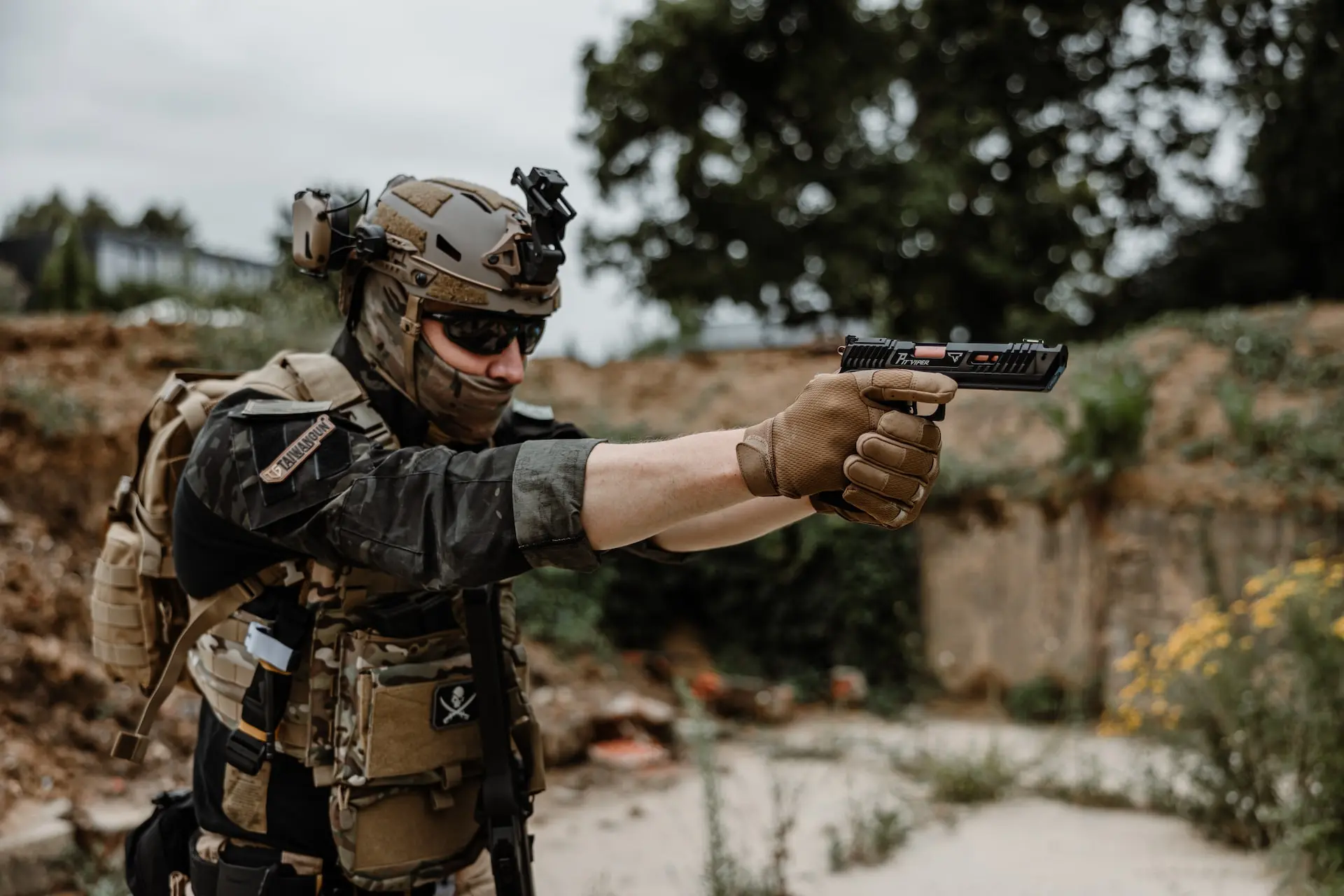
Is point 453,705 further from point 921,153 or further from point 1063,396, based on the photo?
point 921,153

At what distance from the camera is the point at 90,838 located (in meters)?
4.30

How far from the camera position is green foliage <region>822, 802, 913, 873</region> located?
5050mm

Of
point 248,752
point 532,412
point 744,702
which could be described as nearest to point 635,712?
point 744,702

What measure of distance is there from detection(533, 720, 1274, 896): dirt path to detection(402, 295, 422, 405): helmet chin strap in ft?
9.94

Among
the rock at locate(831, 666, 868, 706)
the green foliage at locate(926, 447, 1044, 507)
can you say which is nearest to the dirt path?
the rock at locate(831, 666, 868, 706)

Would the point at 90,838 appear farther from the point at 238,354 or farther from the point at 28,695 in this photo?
the point at 238,354

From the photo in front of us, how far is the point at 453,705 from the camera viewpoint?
2.20m

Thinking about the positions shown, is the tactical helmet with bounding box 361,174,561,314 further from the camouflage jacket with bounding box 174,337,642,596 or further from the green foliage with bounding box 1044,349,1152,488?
the green foliage with bounding box 1044,349,1152,488

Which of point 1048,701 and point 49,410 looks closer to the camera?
point 49,410

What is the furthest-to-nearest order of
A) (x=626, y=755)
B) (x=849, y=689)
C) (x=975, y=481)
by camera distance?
1. (x=975, y=481)
2. (x=849, y=689)
3. (x=626, y=755)

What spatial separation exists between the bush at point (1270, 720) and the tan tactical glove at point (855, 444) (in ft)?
11.0

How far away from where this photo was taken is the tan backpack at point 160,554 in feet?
7.22

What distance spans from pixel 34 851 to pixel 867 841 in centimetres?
336

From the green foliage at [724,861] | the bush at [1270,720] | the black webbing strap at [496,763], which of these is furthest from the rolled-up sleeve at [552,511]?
the bush at [1270,720]
